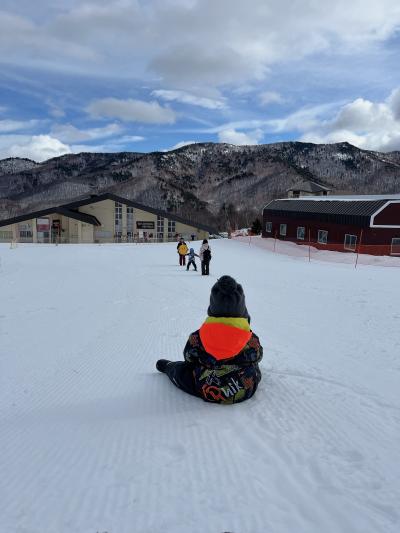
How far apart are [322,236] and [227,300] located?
2916 centimetres

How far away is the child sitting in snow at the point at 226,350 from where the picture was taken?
12.4ft

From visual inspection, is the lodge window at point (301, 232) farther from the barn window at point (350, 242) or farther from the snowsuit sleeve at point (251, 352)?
the snowsuit sleeve at point (251, 352)

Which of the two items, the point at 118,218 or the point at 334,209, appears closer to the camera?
the point at 334,209

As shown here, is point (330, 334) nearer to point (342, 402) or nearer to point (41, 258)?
point (342, 402)

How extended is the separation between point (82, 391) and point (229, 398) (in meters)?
1.89

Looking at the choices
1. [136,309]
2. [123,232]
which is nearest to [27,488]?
[136,309]

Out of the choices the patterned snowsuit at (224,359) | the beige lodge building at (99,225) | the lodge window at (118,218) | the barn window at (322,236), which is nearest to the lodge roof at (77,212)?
the beige lodge building at (99,225)

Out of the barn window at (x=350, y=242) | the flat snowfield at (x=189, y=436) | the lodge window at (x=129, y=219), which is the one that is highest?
the lodge window at (x=129, y=219)

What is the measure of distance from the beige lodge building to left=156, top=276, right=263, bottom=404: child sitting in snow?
135 ft

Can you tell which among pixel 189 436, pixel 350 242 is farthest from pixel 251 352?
pixel 350 242

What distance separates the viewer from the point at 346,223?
2814cm

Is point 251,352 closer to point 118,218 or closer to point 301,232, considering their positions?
point 301,232

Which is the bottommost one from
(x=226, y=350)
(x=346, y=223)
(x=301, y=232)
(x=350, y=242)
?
(x=226, y=350)

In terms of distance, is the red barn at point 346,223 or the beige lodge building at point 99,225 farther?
the beige lodge building at point 99,225
